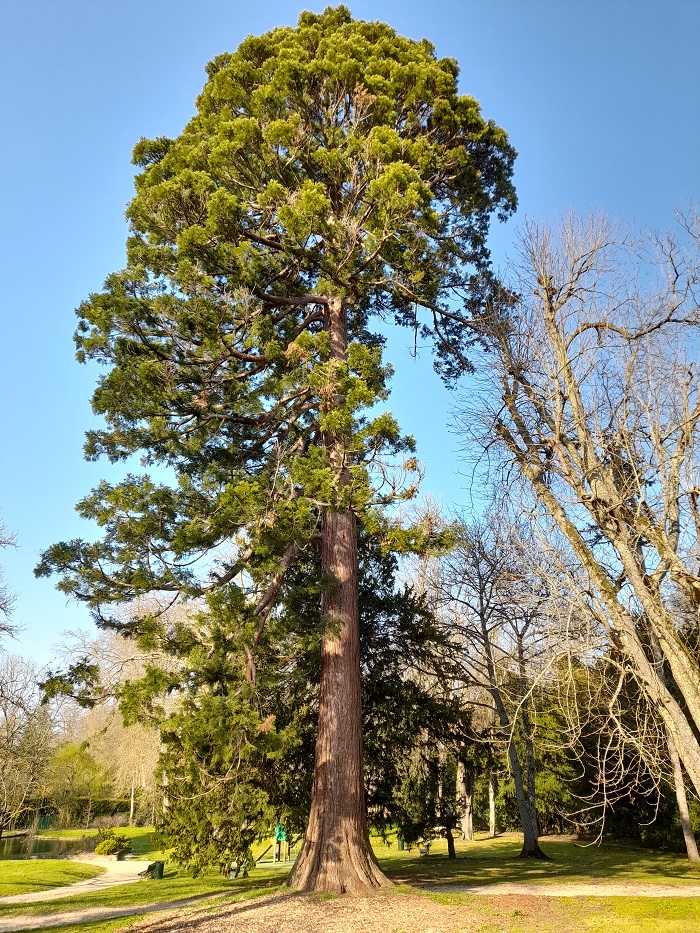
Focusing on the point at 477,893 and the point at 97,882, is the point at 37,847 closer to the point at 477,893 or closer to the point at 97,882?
the point at 97,882

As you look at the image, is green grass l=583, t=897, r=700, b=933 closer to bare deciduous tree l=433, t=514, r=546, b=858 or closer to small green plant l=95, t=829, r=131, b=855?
bare deciduous tree l=433, t=514, r=546, b=858

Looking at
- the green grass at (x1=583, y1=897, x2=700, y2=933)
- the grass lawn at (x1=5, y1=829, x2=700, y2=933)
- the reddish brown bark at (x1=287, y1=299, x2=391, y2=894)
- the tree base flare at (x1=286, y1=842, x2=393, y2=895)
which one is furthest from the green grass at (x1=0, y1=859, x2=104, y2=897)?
the green grass at (x1=583, y1=897, x2=700, y2=933)

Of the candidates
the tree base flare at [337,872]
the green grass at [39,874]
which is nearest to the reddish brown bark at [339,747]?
the tree base flare at [337,872]

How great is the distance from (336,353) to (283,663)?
5282 millimetres

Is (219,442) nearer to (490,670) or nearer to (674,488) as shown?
(674,488)

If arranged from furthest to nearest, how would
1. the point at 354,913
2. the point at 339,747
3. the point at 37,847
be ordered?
the point at 37,847 → the point at 339,747 → the point at 354,913

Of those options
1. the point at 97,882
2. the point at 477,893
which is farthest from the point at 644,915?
the point at 97,882

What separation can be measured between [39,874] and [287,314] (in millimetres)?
17173

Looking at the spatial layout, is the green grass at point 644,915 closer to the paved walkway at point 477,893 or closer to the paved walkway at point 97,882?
the paved walkway at point 477,893

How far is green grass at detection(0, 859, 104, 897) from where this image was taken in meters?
15.1

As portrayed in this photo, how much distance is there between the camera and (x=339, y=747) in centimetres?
827

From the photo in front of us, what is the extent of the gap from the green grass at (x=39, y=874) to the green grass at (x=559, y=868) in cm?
882

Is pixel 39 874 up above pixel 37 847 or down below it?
above

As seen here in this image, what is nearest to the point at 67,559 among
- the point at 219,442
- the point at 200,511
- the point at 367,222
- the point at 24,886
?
the point at 200,511
